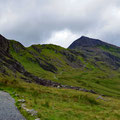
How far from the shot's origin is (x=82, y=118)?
61.2 feet

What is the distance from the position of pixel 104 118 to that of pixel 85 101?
11865 millimetres

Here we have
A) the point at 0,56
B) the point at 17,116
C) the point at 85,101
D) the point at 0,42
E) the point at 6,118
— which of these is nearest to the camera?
the point at 6,118

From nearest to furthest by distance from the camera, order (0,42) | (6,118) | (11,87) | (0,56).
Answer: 1. (6,118)
2. (11,87)
3. (0,56)
4. (0,42)

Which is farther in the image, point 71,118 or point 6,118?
point 71,118

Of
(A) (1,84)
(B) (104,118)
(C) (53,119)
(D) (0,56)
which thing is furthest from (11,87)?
(D) (0,56)

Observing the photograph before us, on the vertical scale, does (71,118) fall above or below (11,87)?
below

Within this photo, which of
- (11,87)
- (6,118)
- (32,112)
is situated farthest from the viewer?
(11,87)

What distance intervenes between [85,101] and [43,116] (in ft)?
57.4

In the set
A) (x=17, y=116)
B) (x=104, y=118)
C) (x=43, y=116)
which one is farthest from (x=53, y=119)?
(x=104, y=118)

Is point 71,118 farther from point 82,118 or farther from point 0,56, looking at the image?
point 0,56

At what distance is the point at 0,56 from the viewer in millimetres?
82125

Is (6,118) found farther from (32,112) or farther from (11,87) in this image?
(11,87)

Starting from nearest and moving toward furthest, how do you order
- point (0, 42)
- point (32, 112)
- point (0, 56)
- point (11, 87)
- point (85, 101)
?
point (32, 112)
point (85, 101)
point (11, 87)
point (0, 56)
point (0, 42)

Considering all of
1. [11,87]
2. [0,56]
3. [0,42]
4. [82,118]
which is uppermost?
[0,42]
